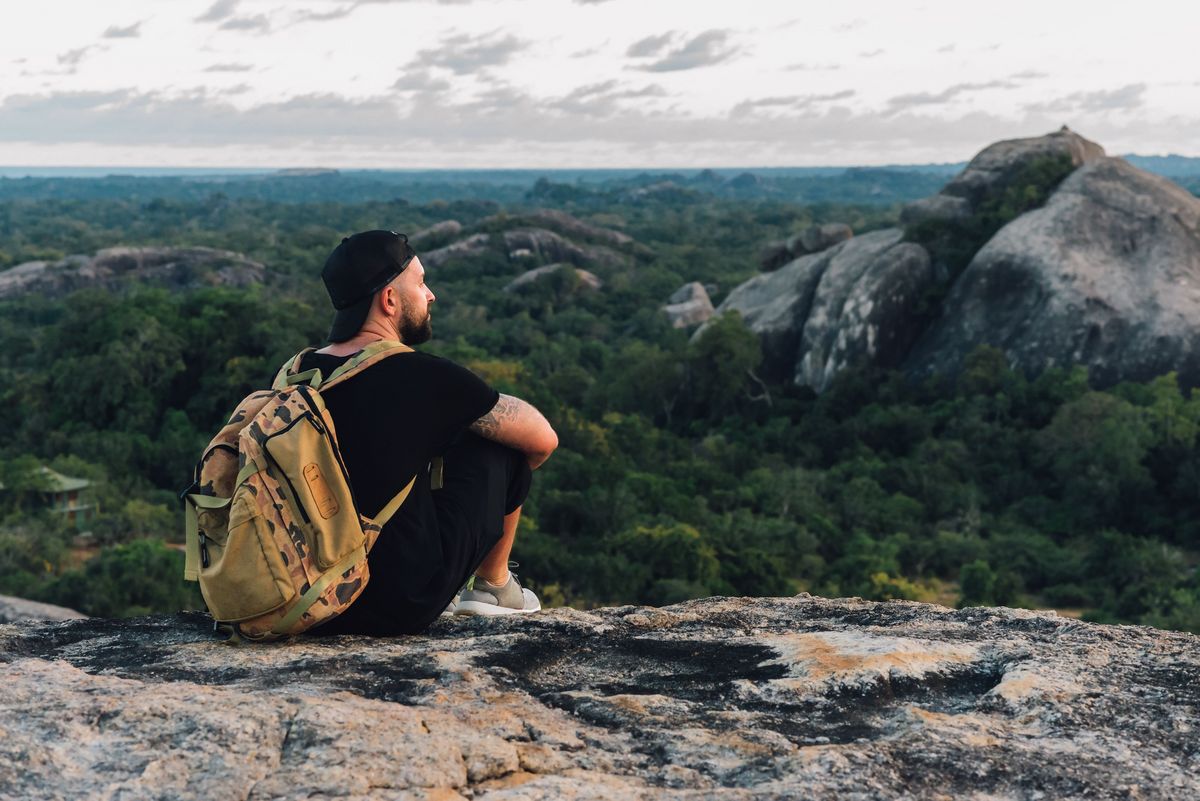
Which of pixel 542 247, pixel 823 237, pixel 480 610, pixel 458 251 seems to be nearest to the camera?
pixel 480 610

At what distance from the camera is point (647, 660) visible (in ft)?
7.80

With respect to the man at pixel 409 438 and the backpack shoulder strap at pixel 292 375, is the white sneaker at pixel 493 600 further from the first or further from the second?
the backpack shoulder strap at pixel 292 375

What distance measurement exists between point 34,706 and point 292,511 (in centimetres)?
59

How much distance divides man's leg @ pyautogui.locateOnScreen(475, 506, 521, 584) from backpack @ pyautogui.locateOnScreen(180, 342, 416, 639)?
53 centimetres

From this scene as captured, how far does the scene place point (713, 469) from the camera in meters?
17.2

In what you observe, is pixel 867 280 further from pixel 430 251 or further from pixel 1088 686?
pixel 430 251

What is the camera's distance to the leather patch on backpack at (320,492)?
7.59 ft

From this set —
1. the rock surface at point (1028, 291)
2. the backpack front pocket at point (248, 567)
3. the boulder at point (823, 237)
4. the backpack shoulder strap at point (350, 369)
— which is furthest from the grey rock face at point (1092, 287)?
the backpack front pocket at point (248, 567)

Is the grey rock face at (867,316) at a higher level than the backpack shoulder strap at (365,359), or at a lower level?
lower

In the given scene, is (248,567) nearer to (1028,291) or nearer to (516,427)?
(516,427)

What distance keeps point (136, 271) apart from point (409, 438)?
41.7 m

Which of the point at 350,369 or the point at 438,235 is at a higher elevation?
the point at 350,369

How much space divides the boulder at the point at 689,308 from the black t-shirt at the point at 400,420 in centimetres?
2585

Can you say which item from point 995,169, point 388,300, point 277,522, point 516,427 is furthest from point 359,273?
point 995,169
